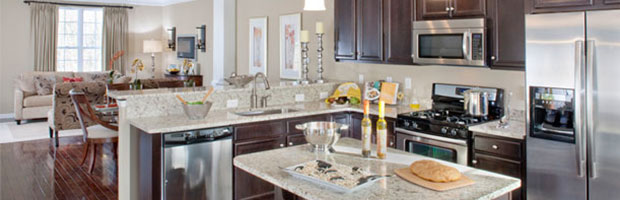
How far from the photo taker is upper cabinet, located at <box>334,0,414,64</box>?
433 centimetres

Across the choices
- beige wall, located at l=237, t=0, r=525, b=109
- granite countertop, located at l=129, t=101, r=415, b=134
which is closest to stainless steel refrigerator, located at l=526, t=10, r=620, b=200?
beige wall, located at l=237, t=0, r=525, b=109

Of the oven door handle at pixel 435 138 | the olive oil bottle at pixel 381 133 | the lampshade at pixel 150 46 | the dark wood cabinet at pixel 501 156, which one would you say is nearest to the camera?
the olive oil bottle at pixel 381 133

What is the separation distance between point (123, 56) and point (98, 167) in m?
5.72

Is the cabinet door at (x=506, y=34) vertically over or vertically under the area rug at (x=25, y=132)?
over

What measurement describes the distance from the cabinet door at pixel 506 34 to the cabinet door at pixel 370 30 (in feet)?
3.79

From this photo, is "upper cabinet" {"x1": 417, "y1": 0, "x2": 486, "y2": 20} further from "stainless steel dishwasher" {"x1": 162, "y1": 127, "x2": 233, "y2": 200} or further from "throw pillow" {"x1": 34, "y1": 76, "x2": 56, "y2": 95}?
"throw pillow" {"x1": 34, "y1": 76, "x2": 56, "y2": 95}

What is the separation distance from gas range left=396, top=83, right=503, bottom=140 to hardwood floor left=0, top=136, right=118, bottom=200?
2842 mm

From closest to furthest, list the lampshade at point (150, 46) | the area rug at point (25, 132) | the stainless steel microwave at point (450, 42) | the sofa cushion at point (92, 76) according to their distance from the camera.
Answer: the stainless steel microwave at point (450, 42), the area rug at point (25, 132), the sofa cushion at point (92, 76), the lampshade at point (150, 46)

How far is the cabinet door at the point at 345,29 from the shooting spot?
15.9ft

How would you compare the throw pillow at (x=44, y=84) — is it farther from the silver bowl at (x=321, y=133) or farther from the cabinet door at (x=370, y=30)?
the silver bowl at (x=321, y=133)

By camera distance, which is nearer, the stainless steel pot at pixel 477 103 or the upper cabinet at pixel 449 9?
the upper cabinet at pixel 449 9

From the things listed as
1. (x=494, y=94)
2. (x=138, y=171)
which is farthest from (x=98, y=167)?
(x=494, y=94)

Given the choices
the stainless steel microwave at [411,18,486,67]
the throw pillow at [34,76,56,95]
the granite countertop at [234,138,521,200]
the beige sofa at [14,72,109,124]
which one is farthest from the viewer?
the throw pillow at [34,76,56,95]

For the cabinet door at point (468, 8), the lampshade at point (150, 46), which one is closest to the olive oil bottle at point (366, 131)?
the cabinet door at point (468, 8)
